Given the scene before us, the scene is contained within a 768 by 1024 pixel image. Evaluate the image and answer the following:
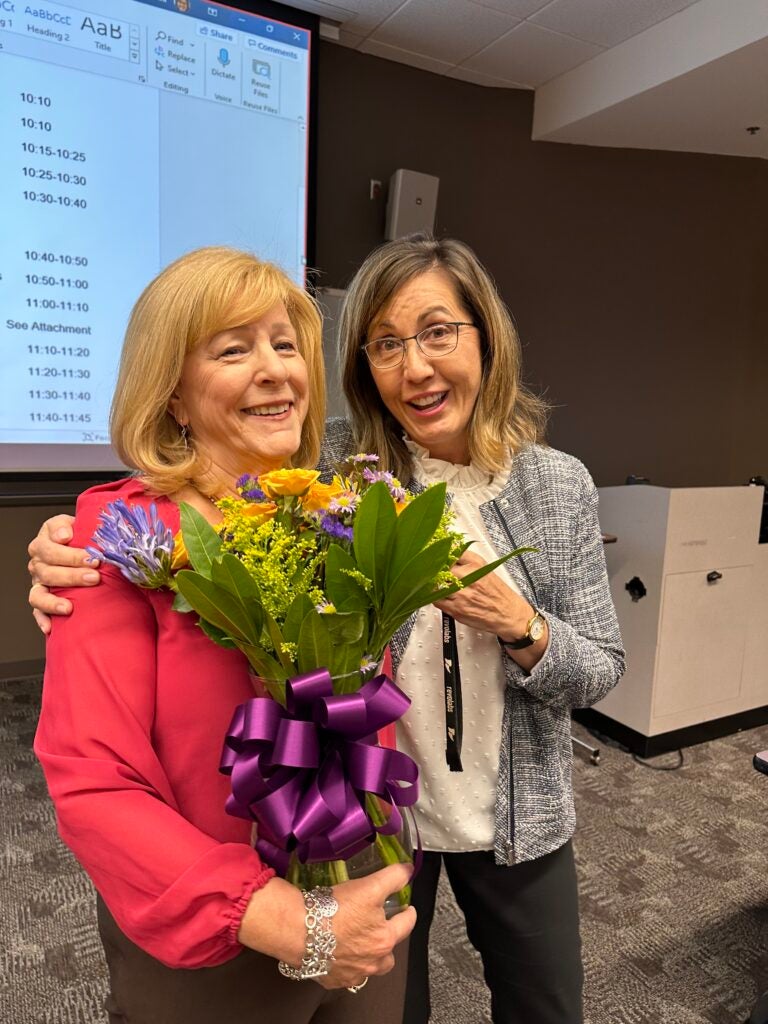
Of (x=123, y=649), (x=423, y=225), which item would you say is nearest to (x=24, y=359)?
(x=423, y=225)

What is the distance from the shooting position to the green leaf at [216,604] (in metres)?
0.61

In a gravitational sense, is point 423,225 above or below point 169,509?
above

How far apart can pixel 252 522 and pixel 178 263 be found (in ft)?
1.31

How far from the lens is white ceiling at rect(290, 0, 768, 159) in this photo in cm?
281

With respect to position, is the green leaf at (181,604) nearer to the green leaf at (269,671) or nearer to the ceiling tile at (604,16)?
the green leaf at (269,671)

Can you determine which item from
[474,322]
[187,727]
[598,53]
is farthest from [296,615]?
[598,53]

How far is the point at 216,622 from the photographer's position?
2.15ft

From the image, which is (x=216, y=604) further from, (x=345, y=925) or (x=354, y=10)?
(x=354, y=10)

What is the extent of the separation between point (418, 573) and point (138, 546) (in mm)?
266

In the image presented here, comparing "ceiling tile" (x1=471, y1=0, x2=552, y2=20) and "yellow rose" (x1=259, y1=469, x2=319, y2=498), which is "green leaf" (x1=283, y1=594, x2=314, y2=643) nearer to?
"yellow rose" (x1=259, y1=469, x2=319, y2=498)

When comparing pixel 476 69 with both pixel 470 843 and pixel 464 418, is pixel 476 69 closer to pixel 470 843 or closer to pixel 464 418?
pixel 464 418

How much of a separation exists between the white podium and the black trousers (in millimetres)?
2028

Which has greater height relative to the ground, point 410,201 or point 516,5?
point 516,5

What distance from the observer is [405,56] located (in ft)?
10.7
